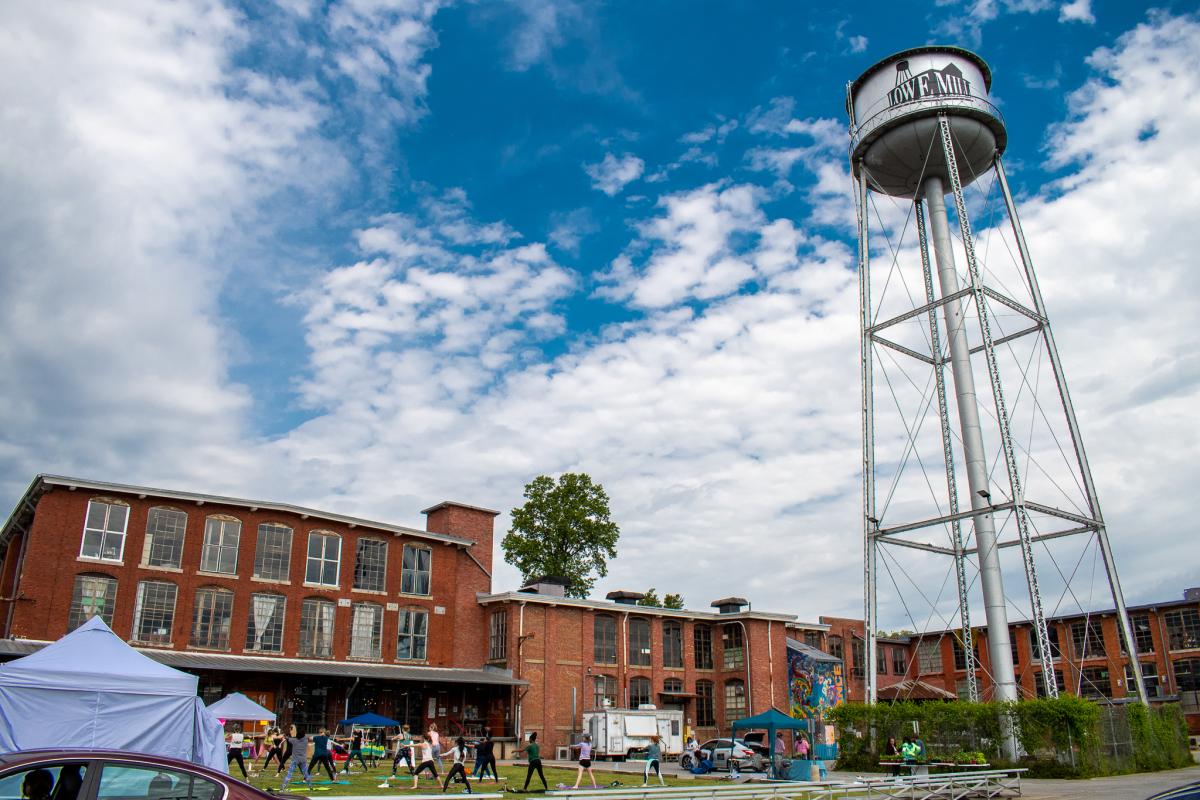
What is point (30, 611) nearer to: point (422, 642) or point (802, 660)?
point (422, 642)

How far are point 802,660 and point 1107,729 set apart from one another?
25472 millimetres

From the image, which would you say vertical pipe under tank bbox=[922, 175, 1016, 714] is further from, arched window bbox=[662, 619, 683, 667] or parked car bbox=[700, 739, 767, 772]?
arched window bbox=[662, 619, 683, 667]

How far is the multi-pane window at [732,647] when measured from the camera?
49.1 meters

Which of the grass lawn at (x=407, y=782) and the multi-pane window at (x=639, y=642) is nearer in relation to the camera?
the grass lawn at (x=407, y=782)

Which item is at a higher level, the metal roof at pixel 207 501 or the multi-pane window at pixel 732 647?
the metal roof at pixel 207 501

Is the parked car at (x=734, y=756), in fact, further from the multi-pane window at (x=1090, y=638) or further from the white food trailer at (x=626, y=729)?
the multi-pane window at (x=1090, y=638)

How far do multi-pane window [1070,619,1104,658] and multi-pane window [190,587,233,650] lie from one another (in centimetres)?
4912

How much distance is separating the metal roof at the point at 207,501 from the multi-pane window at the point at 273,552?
907 mm

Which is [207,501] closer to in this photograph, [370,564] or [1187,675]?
[370,564]

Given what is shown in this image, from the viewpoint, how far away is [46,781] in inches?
280

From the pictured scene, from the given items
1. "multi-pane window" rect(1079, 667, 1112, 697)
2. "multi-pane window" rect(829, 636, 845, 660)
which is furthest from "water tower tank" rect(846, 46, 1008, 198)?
"multi-pane window" rect(1079, 667, 1112, 697)

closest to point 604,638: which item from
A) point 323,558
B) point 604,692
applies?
point 604,692

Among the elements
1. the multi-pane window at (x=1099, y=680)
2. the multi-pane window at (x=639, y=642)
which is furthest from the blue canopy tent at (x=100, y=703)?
the multi-pane window at (x=1099, y=680)

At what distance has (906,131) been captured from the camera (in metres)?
31.3
